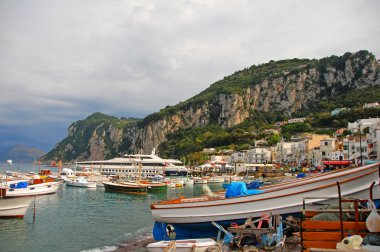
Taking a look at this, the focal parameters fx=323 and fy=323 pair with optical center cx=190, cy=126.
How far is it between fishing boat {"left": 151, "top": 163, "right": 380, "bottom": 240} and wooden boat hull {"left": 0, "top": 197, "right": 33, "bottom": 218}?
14.2 m

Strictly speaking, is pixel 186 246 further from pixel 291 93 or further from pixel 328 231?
pixel 291 93

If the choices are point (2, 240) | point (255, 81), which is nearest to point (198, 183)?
point (2, 240)

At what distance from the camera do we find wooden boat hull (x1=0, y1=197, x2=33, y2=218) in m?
25.2

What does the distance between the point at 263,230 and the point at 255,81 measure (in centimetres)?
18062

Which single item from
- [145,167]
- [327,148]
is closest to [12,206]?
[327,148]

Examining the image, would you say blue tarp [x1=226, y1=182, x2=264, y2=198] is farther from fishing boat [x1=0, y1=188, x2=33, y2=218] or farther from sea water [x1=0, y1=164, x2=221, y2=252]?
fishing boat [x1=0, y1=188, x2=33, y2=218]

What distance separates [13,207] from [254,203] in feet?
66.3

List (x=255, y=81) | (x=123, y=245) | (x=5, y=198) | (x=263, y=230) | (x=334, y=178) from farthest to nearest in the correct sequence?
(x=255, y=81) < (x=5, y=198) < (x=123, y=245) < (x=334, y=178) < (x=263, y=230)

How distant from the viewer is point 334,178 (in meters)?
13.5

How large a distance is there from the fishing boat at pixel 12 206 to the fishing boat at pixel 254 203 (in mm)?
14200

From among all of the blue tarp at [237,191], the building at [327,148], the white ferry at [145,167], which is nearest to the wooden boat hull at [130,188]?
the blue tarp at [237,191]

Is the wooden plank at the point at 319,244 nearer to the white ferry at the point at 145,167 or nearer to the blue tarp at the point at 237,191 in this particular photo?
the blue tarp at the point at 237,191

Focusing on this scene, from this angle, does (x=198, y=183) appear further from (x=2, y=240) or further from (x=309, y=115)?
(x=309, y=115)

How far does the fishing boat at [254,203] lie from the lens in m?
12.9
